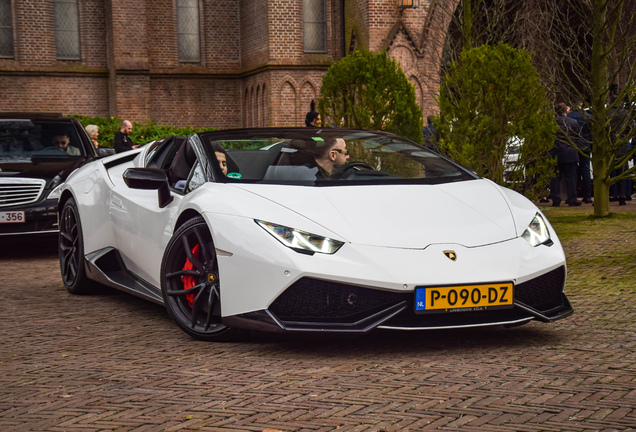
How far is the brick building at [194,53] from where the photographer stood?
25.9 m

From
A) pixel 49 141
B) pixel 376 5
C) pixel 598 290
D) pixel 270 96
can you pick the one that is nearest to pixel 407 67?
pixel 376 5

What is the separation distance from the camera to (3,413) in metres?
3.69

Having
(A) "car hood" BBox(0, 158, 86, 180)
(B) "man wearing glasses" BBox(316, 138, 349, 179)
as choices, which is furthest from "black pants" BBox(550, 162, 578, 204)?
(B) "man wearing glasses" BBox(316, 138, 349, 179)

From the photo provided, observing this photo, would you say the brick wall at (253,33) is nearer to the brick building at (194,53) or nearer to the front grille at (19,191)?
the brick building at (194,53)

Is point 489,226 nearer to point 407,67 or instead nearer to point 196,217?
point 196,217

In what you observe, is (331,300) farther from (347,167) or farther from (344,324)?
(347,167)

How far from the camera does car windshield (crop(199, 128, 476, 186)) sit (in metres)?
5.38

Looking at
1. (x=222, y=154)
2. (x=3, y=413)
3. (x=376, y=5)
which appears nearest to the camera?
(x=3, y=413)

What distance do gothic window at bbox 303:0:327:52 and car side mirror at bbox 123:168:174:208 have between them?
874 inches

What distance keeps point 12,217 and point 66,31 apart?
1937 cm

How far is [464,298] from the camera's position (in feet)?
14.8

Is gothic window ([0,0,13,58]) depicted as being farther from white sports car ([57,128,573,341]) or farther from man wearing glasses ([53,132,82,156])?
white sports car ([57,128,573,341])

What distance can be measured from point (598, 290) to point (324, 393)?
12.3 ft

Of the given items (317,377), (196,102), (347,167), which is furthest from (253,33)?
(317,377)
